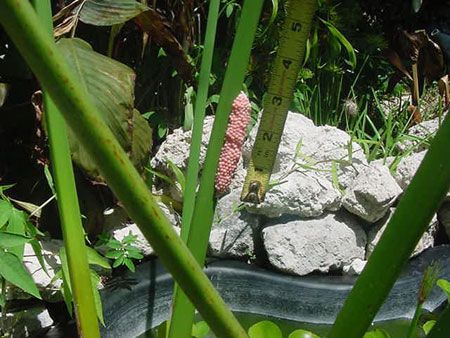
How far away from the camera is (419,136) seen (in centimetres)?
183

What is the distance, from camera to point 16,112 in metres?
1.36

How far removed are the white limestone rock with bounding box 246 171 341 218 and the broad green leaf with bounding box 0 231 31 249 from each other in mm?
649

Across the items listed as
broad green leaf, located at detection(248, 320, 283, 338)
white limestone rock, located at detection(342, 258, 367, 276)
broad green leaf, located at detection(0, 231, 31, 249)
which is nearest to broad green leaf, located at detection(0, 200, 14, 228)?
broad green leaf, located at detection(0, 231, 31, 249)

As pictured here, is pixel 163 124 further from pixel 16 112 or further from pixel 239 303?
pixel 239 303

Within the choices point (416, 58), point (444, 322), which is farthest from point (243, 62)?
point (416, 58)

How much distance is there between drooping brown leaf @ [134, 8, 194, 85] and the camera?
1.30 m

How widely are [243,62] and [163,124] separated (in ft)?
3.52

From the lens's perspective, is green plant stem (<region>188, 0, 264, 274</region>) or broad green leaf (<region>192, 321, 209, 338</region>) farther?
broad green leaf (<region>192, 321, 209, 338</region>)

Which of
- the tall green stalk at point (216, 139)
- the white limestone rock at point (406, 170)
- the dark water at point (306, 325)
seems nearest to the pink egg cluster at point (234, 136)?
the tall green stalk at point (216, 139)

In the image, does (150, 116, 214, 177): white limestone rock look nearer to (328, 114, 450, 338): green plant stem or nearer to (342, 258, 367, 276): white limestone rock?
(342, 258, 367, 276): white limestone rock

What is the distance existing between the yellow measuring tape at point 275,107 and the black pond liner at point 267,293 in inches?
9.8

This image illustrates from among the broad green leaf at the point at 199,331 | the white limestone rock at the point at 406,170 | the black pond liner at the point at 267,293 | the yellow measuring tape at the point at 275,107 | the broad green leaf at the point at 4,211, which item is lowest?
the black pond liner at the point at 267,293

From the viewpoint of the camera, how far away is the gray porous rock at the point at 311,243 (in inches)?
55.7

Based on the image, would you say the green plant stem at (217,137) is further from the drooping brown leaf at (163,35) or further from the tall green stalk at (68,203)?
the drooping brown leaf at (163,35)
